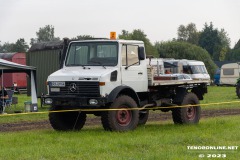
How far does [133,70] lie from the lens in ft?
44.4

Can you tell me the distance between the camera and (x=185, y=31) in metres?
126

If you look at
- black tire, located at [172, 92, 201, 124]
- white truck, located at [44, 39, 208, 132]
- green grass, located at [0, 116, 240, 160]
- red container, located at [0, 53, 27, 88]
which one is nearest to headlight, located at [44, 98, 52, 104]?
white truck, located at [44, 39, 208, 132]

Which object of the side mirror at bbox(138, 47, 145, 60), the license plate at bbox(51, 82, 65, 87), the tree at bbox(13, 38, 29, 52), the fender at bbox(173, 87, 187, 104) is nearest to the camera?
the license plate at bbox(51, 82, 65, 87)

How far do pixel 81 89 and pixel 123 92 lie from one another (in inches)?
47.3

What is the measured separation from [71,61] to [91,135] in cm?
242

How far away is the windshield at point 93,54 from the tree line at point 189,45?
2859mm

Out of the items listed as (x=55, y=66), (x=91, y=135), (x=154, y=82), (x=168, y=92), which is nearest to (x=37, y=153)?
(x=91, y=135)

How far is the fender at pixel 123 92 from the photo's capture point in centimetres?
1253

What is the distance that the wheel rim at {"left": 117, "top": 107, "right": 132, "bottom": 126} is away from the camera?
1291 centimetres

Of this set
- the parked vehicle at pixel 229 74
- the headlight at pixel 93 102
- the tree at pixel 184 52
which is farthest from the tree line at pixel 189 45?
the parked vehicle at pixel 229 74

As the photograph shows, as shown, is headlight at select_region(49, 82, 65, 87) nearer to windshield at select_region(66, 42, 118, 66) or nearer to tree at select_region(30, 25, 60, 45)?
windshield at select_region(66, 42, 118, 66)

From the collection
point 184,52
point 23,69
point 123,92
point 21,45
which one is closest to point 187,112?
point 123,92

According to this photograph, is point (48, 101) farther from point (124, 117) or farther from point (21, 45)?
point (21, 45)

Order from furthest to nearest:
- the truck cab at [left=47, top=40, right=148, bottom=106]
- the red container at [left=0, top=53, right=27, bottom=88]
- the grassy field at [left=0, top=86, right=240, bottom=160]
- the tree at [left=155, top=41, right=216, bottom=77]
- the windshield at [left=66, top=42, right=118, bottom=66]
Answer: the tree at [left=155, top=41, right=216, bottom=77] < the red container at [left=0, top=53, right=27, bottom=88] < the windshield at [left=66, top=42, right=118, bottom=66] < the truck cab at [left=47, top=40, right=148, bottom=106] < the grassy field at [left=0, top=86, right=240, bottom=160]
